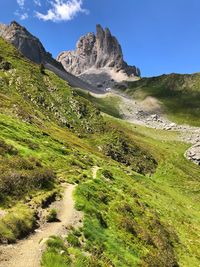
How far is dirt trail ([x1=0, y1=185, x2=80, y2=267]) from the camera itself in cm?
1692

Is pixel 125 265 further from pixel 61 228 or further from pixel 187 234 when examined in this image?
pixel 187 234

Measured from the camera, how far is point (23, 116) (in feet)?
196

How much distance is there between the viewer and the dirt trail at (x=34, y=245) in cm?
1692

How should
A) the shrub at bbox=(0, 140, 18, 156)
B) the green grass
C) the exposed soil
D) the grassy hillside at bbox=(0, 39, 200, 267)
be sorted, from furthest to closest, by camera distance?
the green grass, the exposed soil, the shrub at bbox=(0, 140, 18, 156), the grassy hillside at bbox=(0, 39, 200, 267)

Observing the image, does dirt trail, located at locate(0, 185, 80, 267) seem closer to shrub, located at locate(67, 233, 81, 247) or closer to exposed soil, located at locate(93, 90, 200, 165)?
shrub, located at locate(67, 233, 81, 247)

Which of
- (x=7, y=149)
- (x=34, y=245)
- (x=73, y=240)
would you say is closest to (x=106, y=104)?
(x=7, y=149)

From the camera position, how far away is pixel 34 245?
19.1 m

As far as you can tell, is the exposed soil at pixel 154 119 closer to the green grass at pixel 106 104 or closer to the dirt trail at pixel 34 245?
the green grass at pixel 106 104

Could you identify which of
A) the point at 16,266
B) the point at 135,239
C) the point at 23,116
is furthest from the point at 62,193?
the point at 23,116

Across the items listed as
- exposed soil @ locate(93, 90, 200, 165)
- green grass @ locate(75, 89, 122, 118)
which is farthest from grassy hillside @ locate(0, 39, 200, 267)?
green grass @ locate(75, 89, 122, 118)

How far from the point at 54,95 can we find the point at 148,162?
29.7 m

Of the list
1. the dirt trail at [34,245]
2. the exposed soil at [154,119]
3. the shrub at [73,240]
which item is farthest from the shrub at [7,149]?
the exposed soil at [154,119]

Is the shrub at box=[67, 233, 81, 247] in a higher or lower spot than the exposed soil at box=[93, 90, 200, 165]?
lower

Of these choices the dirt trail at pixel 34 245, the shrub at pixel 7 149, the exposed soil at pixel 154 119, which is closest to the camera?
the dirt trail at pixel 34 245
